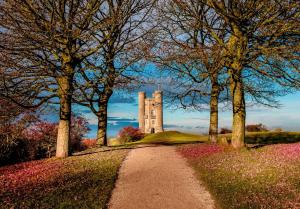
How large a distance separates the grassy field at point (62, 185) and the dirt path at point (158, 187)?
60 cm

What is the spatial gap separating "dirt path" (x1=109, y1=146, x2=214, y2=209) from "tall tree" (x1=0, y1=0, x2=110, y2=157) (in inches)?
288

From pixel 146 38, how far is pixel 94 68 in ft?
30.5

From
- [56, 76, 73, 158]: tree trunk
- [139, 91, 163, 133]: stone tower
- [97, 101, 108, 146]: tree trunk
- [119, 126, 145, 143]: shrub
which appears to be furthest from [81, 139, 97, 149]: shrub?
[139, 91, 163, 133]: stone tower

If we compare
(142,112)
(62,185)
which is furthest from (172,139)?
(142,112)

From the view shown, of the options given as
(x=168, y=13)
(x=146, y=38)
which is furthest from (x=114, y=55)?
(x=168, y=13)

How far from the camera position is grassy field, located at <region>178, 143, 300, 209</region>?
12.9m

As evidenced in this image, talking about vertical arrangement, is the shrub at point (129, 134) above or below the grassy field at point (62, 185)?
above

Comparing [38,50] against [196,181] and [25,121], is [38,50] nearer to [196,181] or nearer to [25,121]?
[25,121]

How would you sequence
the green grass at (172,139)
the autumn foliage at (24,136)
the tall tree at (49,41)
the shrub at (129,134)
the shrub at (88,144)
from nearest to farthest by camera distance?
1. the tall tree at (49,41)
2. the autumn foliage at (24,136)
3. the green grass at (172,139)
4. the shrub at (88,144)
5. the shrub at (129,134)

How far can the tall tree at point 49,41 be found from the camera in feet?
71.4

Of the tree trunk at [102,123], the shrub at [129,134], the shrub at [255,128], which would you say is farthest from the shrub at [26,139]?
the shrub at [255,128]

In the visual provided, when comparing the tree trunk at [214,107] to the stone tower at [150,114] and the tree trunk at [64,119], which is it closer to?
the tree trunk at [64,119]

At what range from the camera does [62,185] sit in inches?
631

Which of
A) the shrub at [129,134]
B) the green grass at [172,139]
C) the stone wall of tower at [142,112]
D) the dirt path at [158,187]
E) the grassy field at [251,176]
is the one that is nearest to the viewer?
the grassy field at [251,176]
